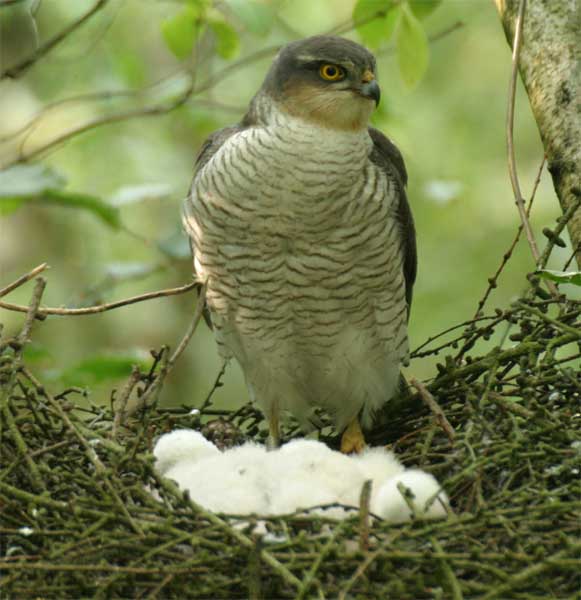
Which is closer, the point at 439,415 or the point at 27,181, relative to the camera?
the point at 439,415

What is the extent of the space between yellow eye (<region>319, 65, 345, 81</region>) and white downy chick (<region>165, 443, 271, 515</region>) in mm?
1478

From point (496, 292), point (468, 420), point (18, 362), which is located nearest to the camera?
point (18, 362)

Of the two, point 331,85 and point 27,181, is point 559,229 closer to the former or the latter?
point 331,85

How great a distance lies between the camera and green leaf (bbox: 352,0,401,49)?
405 cm

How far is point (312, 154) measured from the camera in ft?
12.3

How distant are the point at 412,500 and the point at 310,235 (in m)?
1.45

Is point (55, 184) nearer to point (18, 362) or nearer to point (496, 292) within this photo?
point (18, 362)

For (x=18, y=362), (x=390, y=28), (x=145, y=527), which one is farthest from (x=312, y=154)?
(x=145, y=527)

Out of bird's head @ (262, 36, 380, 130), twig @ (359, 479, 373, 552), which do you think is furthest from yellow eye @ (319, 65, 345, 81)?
twig @ (359, 479, 373, 552)

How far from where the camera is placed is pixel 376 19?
412cm

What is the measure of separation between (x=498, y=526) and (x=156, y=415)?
5.36 feet

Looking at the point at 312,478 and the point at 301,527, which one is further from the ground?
the point at 312,478

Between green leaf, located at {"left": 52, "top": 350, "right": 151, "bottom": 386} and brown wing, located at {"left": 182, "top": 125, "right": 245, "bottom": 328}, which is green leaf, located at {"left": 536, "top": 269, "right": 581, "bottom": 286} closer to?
brown wing, located at {"left": 182, "top": 125, "right": 245, "bottom": 328}

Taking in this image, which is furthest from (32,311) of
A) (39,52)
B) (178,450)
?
(39,52)
